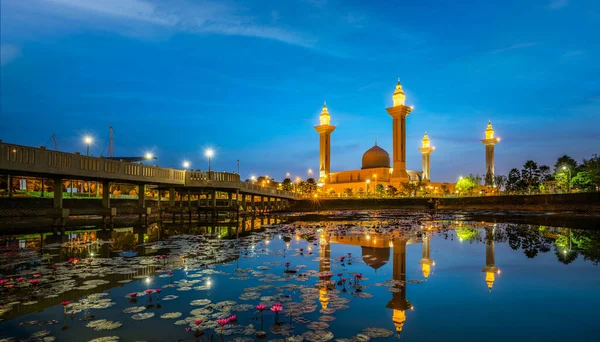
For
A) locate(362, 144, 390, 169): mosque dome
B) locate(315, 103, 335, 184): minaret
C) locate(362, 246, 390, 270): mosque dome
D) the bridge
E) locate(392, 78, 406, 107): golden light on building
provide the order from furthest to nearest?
locate(315, 103, 335, 184): minaret
locate(362, 144, 390, 169): mosque dome
locate(392, 78, 406, 107): golden light on building
the bridge
locate(362, 246, 390, 270): mosque dome

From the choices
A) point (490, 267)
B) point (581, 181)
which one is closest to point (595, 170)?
point (581, 181)

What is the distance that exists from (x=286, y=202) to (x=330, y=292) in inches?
3443

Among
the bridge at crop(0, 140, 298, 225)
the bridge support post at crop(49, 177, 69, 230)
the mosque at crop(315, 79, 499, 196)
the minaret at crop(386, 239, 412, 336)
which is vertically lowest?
the minaret at crop(386, 239, 412, 336)

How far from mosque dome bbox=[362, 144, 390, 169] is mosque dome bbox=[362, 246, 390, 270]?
418 feet

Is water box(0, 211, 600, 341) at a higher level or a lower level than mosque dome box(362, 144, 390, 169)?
lower

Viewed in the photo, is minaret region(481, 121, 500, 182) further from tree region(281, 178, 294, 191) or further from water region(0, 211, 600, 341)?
water region(0, 211, 600, 341)

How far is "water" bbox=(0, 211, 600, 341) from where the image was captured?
21.7ft

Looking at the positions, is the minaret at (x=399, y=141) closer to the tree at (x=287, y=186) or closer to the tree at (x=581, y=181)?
the tree at (x=287, y=186)

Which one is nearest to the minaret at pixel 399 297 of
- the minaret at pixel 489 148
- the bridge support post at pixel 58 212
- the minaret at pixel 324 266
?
the minaret at pixel 324 266

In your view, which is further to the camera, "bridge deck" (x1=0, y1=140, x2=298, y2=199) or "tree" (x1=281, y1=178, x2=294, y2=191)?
"tree" (x1=281, y1=178, x2=294, y2=191)

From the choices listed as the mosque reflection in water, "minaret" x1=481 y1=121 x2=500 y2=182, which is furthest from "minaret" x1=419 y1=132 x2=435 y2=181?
the mosque reflection in water

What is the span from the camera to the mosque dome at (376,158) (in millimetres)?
142137

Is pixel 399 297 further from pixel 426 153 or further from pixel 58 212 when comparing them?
pixel 426 153

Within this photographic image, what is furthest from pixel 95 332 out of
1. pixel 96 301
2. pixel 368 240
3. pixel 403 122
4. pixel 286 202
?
pixel 403 122
